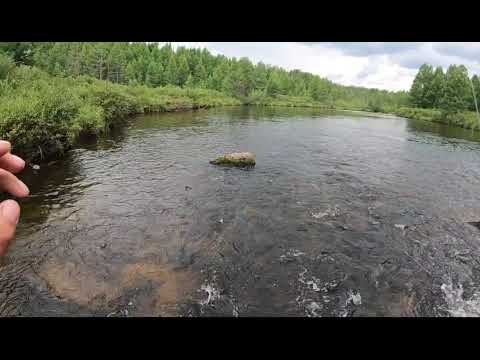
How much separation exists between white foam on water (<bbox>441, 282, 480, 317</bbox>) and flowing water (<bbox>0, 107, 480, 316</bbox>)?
0.05 meters

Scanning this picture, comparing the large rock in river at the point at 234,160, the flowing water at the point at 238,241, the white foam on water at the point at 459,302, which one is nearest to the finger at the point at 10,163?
the flowing water at the point at 238,241

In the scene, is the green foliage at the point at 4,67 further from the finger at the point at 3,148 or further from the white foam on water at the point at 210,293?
the finger at the point at 3,148

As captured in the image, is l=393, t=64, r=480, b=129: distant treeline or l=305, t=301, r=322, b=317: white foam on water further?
l=393, t=64, r=480, b=129: distant treeline

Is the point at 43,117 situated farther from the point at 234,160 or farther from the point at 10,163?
the point at 10,163

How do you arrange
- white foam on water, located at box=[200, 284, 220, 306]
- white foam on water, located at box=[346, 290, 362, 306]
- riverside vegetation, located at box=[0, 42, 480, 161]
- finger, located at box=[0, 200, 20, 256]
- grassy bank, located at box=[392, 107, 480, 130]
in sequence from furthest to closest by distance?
grassy bank, located at box=[392, 107, 480, 130]
riverside vegetation, located at box=[0, 42, 480, 161]
white foam on water, located at box=[346, 290, 362, 306]
white foam on water, located at box=[200, 284, 220, 306]
finger, located at box=[0, 200, 20, 256]

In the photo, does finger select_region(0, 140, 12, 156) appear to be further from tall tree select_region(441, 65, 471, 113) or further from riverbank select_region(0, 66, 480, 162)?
tall tree select_region(441, 65, 471, 113)

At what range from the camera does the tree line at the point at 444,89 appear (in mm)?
58562

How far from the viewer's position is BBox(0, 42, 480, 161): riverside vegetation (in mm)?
15344

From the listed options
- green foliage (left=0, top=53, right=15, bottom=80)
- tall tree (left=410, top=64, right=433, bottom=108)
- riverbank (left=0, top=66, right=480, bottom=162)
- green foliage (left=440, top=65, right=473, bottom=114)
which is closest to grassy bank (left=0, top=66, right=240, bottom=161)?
riverbank (left=0, top=66, right=480, bottom=162)

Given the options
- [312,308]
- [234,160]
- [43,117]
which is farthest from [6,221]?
[43,117]

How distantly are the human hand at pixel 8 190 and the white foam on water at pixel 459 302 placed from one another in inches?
341

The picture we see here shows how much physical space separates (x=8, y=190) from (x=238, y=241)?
28.6 feet

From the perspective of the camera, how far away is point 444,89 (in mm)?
65812
